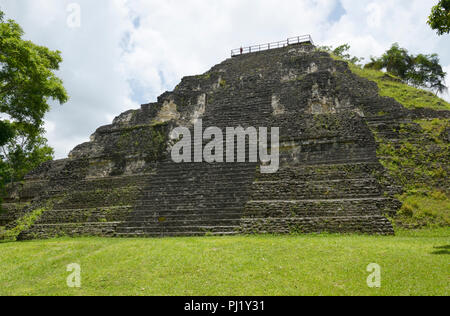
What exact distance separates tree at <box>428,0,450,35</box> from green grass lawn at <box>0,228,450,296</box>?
15.5 feet

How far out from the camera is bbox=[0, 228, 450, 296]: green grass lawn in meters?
4.74

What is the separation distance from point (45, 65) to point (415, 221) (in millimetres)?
13514

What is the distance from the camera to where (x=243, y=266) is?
18.8ft

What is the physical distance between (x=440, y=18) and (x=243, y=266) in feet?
22.5

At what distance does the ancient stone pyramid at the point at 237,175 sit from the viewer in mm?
8625

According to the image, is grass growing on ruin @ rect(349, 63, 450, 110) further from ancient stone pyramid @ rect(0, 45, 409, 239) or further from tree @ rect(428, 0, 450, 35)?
tree @ rect(428, 0, 450, 35)

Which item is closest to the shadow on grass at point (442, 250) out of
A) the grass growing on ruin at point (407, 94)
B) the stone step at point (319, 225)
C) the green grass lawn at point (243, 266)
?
the green grass lawn at point (243, 266)

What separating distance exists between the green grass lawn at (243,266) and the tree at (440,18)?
474 centimetres

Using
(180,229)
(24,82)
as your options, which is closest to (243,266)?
(180,229)

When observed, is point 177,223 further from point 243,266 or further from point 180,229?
point 243,266

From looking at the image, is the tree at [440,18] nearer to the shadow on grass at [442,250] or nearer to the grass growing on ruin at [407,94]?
the shadow on grass at [442,250]
